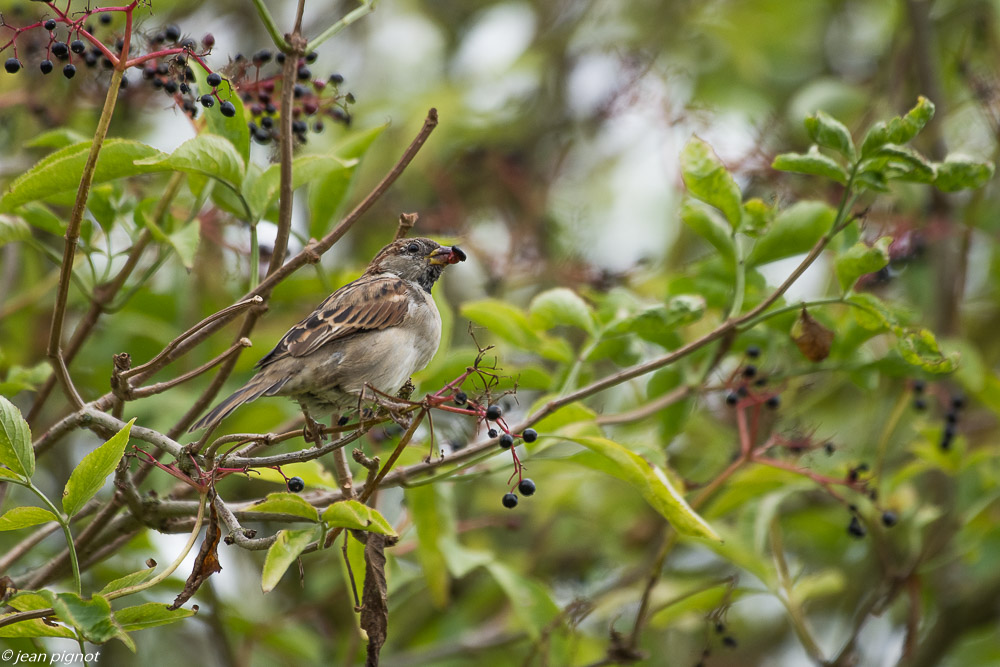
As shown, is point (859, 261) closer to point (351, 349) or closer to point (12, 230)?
point (351, 349)

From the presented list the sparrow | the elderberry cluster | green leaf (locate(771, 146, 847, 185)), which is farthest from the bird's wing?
green leaf (locate(771, 146, 847, 185))

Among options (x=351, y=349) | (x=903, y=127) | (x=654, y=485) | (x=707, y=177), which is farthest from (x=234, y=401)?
(x=903, y=127)

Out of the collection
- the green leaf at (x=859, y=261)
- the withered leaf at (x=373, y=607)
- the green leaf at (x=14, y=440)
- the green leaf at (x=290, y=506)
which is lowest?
the withered leaf at (x=373, y=607)

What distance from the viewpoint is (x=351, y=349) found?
390 centimetres

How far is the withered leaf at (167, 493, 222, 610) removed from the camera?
2572 mm

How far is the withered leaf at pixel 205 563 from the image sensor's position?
2.57 metres

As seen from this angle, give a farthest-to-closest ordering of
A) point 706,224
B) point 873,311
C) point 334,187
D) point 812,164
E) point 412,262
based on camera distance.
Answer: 1. point 412,262
2. point 706,224
3. point 334,187
4. point 873,311
5. point 812,164

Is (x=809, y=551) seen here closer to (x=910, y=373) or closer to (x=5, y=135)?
(x=910, y=373)

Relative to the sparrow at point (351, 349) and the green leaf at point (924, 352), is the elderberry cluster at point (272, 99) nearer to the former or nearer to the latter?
the sparrow at point (351, 349)

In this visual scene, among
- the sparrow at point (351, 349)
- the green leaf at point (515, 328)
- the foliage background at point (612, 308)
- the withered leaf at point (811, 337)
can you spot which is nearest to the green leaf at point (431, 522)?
the foliage background at point (612, 308)

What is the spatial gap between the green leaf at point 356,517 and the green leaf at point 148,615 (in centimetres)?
44

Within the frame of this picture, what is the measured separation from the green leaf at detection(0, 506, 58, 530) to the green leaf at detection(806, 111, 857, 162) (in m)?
2.52

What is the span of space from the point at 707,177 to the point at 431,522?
6.16 feet

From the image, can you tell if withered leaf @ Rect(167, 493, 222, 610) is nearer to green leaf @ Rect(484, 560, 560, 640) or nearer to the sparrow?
the sparrow
